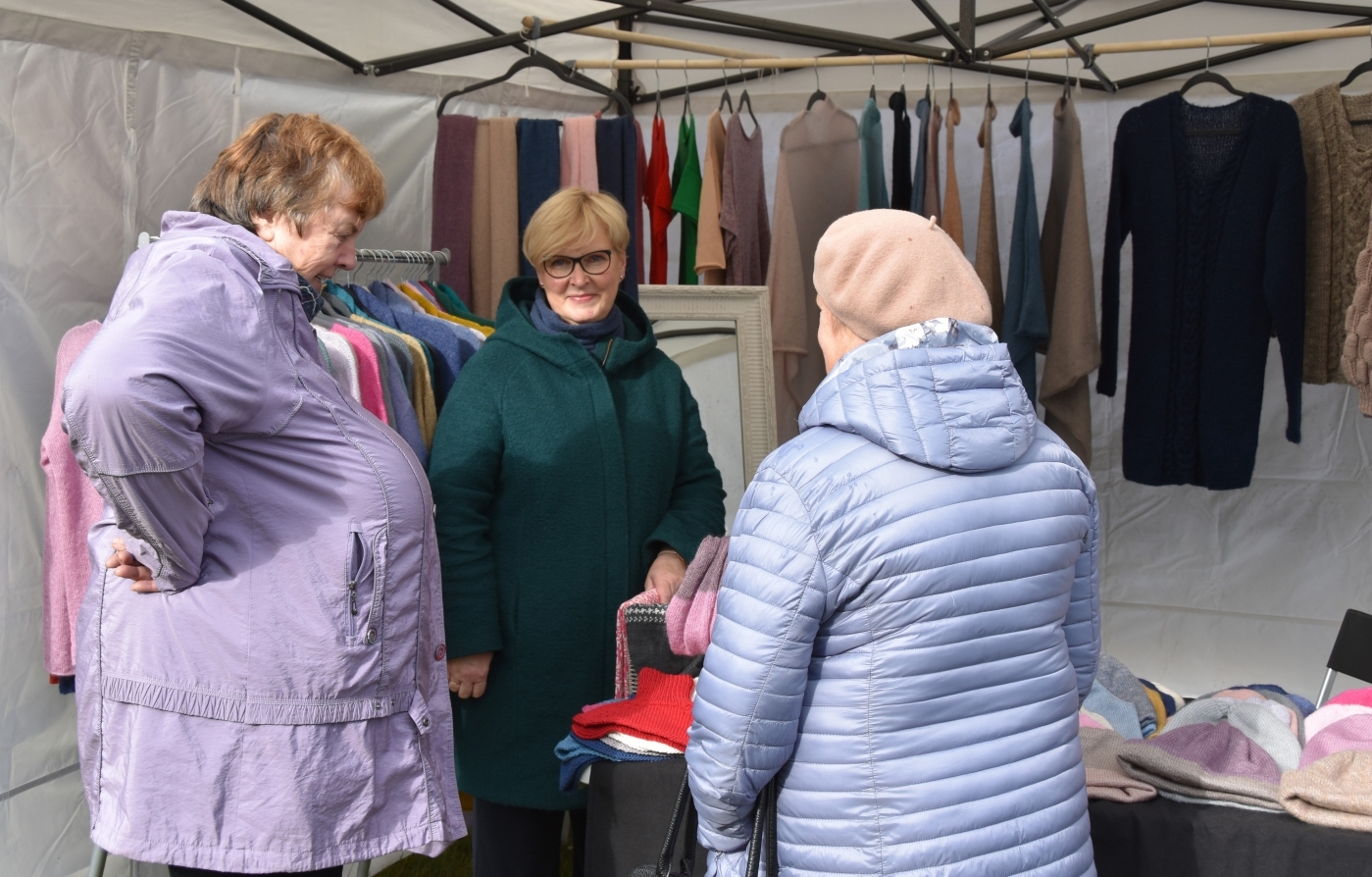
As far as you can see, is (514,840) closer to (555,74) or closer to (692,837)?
(692,837)

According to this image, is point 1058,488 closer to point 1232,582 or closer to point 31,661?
point 31,661

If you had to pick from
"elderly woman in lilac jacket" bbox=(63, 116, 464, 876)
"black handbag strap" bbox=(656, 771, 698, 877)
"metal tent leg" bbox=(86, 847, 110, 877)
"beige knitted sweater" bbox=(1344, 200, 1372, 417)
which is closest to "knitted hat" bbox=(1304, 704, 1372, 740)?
"beige knitted sweater" bbox=(1344, 200, 1372, 417)

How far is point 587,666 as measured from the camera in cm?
236

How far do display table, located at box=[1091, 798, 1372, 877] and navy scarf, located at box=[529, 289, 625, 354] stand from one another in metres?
1.29

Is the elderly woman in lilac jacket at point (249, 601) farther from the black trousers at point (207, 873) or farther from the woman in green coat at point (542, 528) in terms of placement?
the woman in green coat at point (542, 528)

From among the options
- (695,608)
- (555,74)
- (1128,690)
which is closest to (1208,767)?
(1128,690)

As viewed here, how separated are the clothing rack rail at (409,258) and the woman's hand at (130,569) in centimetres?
136

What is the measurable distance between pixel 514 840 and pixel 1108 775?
1.14 metres

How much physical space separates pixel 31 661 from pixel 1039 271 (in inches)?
110

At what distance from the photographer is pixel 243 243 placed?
1620mm

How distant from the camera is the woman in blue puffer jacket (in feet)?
4.66

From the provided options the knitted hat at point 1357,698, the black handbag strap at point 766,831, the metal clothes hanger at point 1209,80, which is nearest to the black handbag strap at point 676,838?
the black handbag strap at point 766,831

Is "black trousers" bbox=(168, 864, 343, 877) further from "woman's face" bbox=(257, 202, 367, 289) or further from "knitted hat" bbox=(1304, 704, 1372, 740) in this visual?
"knitted hat" bbox=(1304, 704, 1372, 740)

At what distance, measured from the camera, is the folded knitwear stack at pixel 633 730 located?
6.46ft
